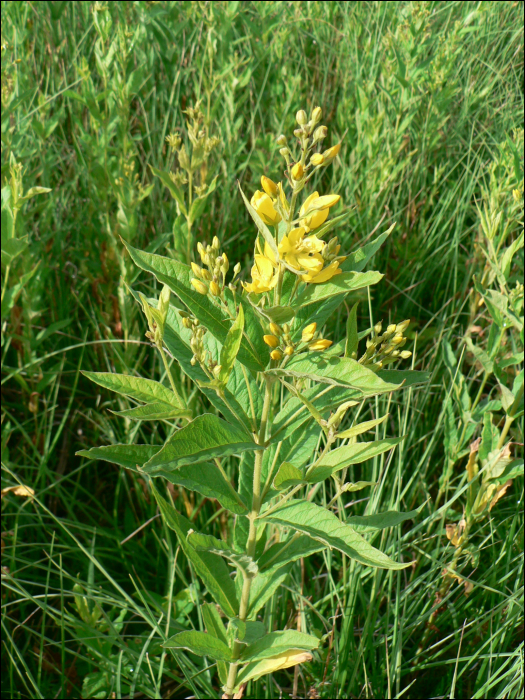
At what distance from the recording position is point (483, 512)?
62.8 inches

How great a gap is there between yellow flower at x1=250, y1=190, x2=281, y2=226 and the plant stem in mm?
263

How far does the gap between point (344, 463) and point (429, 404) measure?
4.48 ft

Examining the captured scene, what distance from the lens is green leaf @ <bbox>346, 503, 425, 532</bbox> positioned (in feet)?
3.51

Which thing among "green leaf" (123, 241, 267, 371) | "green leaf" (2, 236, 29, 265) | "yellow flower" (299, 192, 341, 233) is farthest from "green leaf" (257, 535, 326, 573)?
"green leaf" (2, 236, 29, 265)

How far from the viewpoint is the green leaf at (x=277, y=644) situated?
99 centimetres

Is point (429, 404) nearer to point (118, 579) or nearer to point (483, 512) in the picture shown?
point (483, 512)

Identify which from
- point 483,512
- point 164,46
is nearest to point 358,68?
point 164,46

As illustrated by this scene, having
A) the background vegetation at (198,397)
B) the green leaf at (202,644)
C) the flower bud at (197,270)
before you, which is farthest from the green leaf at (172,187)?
the green leaf at (202,644)

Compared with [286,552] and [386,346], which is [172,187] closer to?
[386,346]

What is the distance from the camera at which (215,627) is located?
45.7 inches

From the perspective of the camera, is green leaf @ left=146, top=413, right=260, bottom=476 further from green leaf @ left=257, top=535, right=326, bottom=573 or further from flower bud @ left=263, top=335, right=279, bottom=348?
green leaf @ left=257, top=535, right=326, bottom=573

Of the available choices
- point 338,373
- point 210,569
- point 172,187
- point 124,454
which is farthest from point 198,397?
point 338,373

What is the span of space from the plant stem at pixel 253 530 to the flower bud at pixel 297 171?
33 centimetres

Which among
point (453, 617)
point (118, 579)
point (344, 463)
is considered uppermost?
point (344, 463)
